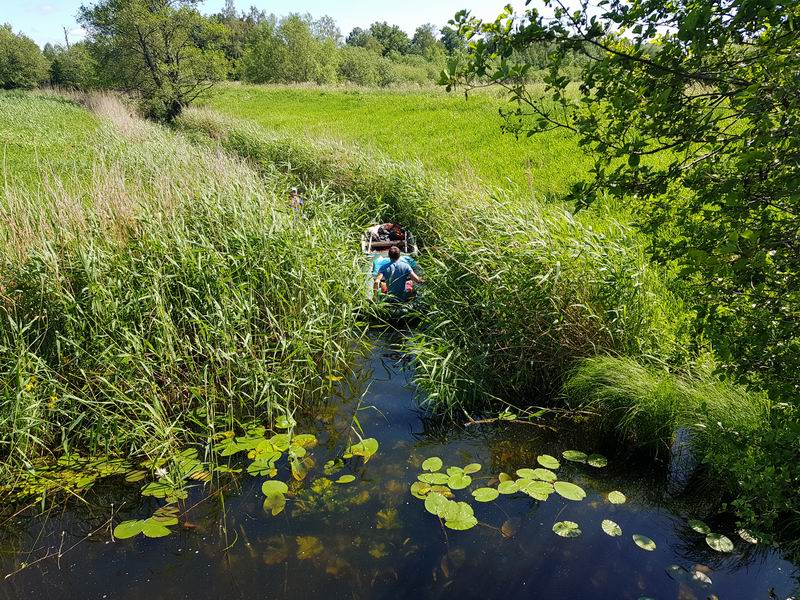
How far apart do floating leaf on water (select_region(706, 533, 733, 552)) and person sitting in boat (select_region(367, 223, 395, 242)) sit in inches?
298

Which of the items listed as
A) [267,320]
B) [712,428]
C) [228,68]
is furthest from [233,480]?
[228,68]

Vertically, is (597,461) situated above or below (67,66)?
below

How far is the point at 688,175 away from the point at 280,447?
469 centimetres

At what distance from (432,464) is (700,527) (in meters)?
2.47

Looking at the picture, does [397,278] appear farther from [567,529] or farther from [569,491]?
[567,529]

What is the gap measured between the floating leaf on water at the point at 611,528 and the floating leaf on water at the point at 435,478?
4.89ft

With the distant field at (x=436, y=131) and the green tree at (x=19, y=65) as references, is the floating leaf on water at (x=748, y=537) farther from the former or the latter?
the green tree at (x=19, y=65)

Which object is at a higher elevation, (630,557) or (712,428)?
(712,428)

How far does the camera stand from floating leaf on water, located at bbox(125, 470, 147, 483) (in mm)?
5500

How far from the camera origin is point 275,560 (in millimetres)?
4648

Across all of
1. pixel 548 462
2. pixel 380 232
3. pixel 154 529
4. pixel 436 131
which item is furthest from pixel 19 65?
pixel 548 462

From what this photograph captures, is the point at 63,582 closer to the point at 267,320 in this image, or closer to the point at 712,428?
the point at 267,320

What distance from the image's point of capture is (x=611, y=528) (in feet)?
15.7

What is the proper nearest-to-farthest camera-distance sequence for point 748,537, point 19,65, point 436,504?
point 748,537, point 436,504, point 19,65
